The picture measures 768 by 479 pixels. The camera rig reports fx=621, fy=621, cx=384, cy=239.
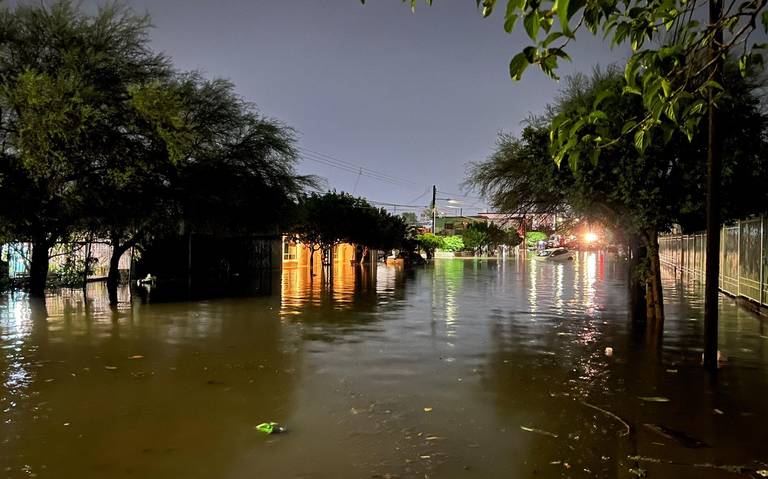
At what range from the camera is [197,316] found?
14.2 m

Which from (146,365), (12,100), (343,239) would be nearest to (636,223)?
(146,365)

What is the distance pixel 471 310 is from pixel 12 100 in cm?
1282

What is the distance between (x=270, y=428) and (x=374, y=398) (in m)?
1.50

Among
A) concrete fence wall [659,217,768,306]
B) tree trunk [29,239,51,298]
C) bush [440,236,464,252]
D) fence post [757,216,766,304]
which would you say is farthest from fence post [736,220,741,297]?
bush [440,236,464,252]

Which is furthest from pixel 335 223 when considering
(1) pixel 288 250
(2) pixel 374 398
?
(2) pixel 374 398

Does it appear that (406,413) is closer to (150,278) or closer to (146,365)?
(146,365)

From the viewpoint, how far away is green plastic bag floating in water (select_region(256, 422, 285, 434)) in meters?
5.60

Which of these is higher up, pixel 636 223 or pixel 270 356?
pixel 636 223

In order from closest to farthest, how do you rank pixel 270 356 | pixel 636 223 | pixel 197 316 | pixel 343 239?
pixel 270 356
pixel 636 223
pixel 197 316
pixel 343 239

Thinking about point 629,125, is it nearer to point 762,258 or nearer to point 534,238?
point 762,258

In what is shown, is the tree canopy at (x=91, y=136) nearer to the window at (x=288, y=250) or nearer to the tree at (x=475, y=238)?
the window at (x=288, y=250)

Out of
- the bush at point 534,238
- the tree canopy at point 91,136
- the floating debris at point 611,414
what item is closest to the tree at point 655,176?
the floating debris at point 611,414

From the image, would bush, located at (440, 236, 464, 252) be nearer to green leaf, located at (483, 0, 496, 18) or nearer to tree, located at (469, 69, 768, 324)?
tree, located at (469, 69, 768, 324)

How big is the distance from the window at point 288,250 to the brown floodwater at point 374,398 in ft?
98.4
